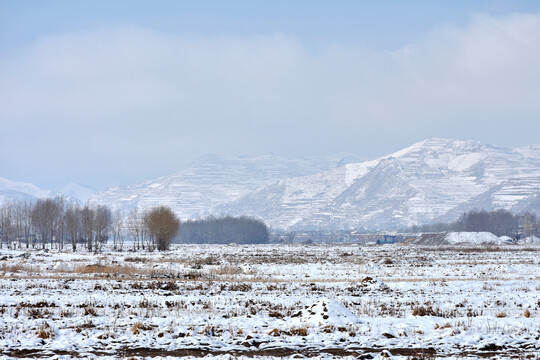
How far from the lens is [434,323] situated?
19.1m

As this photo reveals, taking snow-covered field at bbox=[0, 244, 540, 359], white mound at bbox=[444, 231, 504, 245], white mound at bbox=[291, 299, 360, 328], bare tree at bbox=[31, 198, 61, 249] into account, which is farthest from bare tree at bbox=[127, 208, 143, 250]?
white mound at bbox=[291, 299, 360, 328]

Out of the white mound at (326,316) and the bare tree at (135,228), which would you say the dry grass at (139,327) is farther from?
the bare tree at (135,228)

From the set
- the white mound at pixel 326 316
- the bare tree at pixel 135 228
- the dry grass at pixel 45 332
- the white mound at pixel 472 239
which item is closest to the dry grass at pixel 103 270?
the dry grass at pixel 45 332

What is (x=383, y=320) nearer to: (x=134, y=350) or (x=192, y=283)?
(x=134, y=350)

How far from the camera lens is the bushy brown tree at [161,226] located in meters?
108

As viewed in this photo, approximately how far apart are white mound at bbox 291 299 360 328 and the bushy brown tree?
90717 millimetres

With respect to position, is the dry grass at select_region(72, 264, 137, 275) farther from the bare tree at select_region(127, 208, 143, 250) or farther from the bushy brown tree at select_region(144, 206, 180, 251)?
the bare tree at select_region(127, 208, 143, 250)

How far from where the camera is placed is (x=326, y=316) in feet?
62.6

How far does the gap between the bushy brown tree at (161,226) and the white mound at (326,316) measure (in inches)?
3572

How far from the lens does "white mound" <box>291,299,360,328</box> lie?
61.6ft

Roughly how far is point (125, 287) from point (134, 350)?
17.3m

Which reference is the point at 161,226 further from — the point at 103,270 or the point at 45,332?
the point at 45,332

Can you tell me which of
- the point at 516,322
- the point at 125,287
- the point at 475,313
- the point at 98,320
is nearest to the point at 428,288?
the point at 475,313

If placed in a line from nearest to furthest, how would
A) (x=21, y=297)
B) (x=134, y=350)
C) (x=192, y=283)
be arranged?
(x=134, y=350)
(x=21, y=297)
(x=192, y=283)
